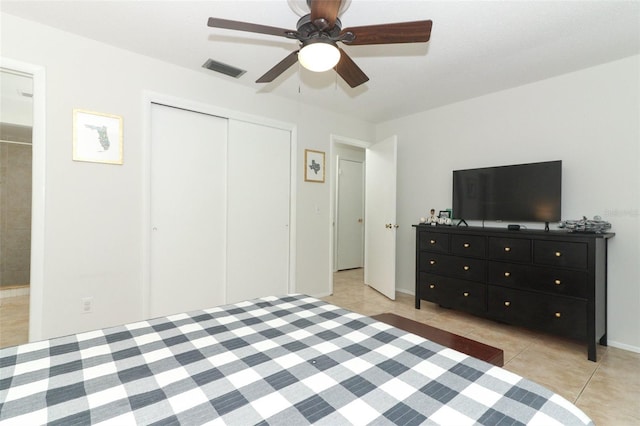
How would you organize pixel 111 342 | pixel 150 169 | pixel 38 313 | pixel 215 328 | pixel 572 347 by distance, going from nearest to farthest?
1. pixel 111 342
2. pixel 215 328
3. pixel 38 313
4. pixel 572 347
5. pixel 150 169

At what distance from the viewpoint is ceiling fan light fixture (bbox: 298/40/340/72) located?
1574 millimetres

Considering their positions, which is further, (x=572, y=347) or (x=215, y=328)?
(x=572, y=347)

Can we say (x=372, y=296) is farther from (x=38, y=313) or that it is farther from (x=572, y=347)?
(x=38, y=313)

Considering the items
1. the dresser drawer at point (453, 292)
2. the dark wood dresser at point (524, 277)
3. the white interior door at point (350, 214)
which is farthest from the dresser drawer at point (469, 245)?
the white interior door at point (350, 214)

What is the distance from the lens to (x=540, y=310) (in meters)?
2.56

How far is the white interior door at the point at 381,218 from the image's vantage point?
3.84 metres

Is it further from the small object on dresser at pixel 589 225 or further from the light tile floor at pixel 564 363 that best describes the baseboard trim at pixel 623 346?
the small object on dresser at pixel 589 225

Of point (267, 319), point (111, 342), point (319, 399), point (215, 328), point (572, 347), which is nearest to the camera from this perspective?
point (319, 399)

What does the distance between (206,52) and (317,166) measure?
1806 mm

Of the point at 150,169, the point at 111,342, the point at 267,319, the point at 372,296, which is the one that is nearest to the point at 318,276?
the point at 372,296

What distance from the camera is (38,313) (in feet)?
7.30

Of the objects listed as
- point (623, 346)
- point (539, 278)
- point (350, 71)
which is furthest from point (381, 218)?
point (623, 346)

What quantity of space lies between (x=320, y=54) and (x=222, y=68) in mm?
1677

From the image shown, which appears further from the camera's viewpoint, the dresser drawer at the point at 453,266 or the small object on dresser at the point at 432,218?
the small object on dresser at the point at 432,218
